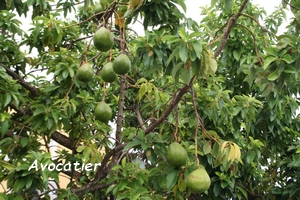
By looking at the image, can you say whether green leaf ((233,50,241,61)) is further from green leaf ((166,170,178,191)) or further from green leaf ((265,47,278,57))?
green leaf ((166,170,178,191))

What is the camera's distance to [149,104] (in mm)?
2654

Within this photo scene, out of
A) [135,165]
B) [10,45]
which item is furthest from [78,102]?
[10,45]

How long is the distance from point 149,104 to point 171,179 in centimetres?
108

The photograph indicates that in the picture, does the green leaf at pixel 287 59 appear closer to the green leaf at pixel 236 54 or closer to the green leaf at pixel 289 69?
the green leaf at pixel 289 69

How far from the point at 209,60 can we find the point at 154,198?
1.04m

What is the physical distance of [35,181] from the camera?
1.96 metres

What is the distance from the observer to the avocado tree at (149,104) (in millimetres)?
1591

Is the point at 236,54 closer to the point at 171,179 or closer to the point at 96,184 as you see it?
the point at 96,184

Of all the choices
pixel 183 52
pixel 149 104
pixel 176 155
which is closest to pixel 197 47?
pixel 183 52

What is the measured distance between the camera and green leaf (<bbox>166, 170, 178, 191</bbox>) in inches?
63.2

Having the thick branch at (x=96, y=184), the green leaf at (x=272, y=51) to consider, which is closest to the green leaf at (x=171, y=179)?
the green leaf at (x=272, y=51)

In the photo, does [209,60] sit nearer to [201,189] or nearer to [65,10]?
[201,189]

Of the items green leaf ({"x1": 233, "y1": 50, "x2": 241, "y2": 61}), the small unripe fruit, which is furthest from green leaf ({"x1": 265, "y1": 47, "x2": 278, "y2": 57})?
green leaf ({"x1": 233, "y1": 50, "x2": 241, "y2": 61})

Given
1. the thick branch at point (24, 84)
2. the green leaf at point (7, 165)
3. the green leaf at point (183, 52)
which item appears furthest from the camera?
the thick branch at point (24, 84)
